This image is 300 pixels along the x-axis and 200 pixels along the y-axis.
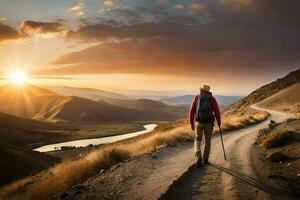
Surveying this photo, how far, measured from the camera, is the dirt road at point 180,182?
940 centimetres

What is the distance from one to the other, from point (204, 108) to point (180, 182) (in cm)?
329

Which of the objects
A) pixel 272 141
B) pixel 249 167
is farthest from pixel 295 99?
pixel 249 167

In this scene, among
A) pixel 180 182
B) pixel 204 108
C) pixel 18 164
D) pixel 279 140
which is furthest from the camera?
pixel 18 164

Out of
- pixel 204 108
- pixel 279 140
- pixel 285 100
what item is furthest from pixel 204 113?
pixel 285 100

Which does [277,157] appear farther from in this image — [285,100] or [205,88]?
[285,100]

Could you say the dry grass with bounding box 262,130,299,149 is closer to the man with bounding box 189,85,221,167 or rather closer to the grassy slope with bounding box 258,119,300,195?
the grassy slope with bounding box 258,119,300,195

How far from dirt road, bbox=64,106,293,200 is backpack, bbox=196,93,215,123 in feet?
5.67

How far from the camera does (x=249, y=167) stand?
12.8m

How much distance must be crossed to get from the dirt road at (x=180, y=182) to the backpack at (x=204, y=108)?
1.73 meters

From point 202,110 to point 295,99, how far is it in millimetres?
73192

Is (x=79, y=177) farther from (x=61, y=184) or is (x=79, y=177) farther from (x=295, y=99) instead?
(x=295, y=99)

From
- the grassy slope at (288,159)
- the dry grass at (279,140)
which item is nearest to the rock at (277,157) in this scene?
the grassy slope at (288,159)

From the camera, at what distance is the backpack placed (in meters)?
12.8

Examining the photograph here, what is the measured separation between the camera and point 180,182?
10.6 meters
